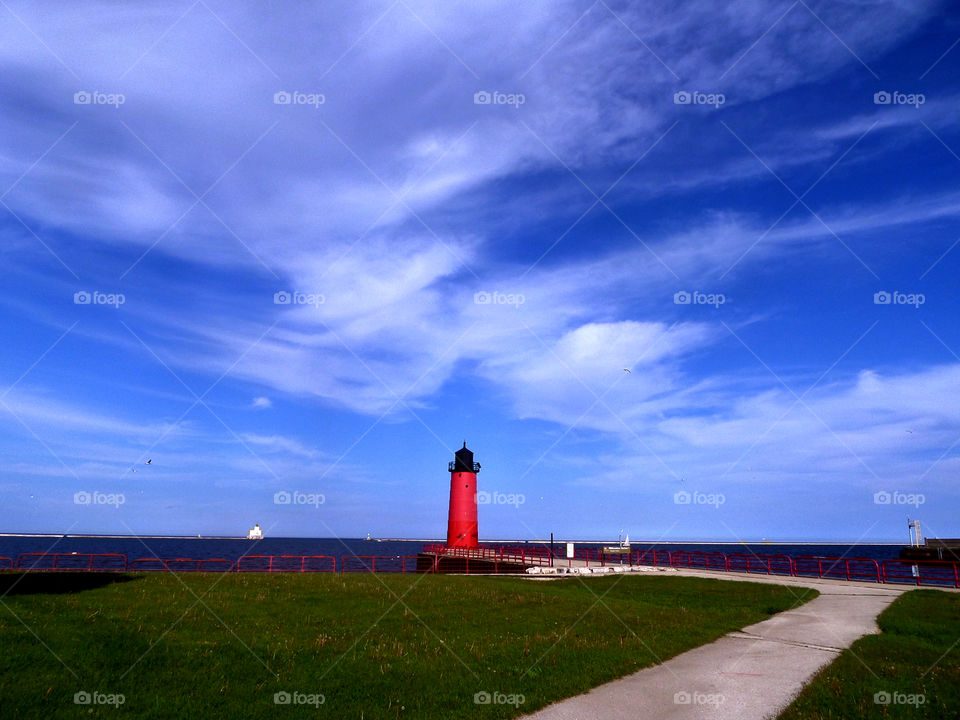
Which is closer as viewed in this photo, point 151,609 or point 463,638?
point 463,638

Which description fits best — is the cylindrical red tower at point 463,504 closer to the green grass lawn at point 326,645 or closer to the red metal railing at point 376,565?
the red metal railing at point 376,565

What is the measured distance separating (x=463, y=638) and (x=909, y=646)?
9483mm

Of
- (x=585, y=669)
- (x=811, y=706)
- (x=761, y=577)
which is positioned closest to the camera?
(x=811, y=706)

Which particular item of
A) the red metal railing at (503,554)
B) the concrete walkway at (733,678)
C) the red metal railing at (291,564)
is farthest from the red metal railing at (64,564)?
the concrete walkway at (733,678)

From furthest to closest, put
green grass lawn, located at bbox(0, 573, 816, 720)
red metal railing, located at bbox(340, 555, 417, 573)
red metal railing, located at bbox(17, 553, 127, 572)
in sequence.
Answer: red metal railing, located at bbox(340, 555, 417, 573) < red metal railing, located at bbox(17, 553, 127, 572) < green grass lawn, located at bbox(0, 573, 816, 720)

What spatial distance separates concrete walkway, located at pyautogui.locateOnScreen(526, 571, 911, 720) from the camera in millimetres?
8992

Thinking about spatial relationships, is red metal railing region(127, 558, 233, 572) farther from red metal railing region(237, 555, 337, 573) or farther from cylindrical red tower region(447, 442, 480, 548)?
cylindrical red tower region(447, 442, 480, 548)

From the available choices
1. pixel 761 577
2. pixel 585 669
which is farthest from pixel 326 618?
pixel 761 577

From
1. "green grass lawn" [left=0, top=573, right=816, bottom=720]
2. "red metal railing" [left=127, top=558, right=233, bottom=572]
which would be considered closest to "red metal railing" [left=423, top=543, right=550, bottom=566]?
"red metal railing" [left=127, top=558, right=233, bottom=572]

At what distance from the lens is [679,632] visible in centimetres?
1504

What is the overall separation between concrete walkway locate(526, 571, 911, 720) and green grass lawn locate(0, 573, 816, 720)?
1.63ft

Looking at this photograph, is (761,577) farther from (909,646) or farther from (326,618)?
(326,618)

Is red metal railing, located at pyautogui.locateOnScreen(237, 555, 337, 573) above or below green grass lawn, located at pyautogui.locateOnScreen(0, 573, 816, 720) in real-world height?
below

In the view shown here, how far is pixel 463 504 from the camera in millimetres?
51094
